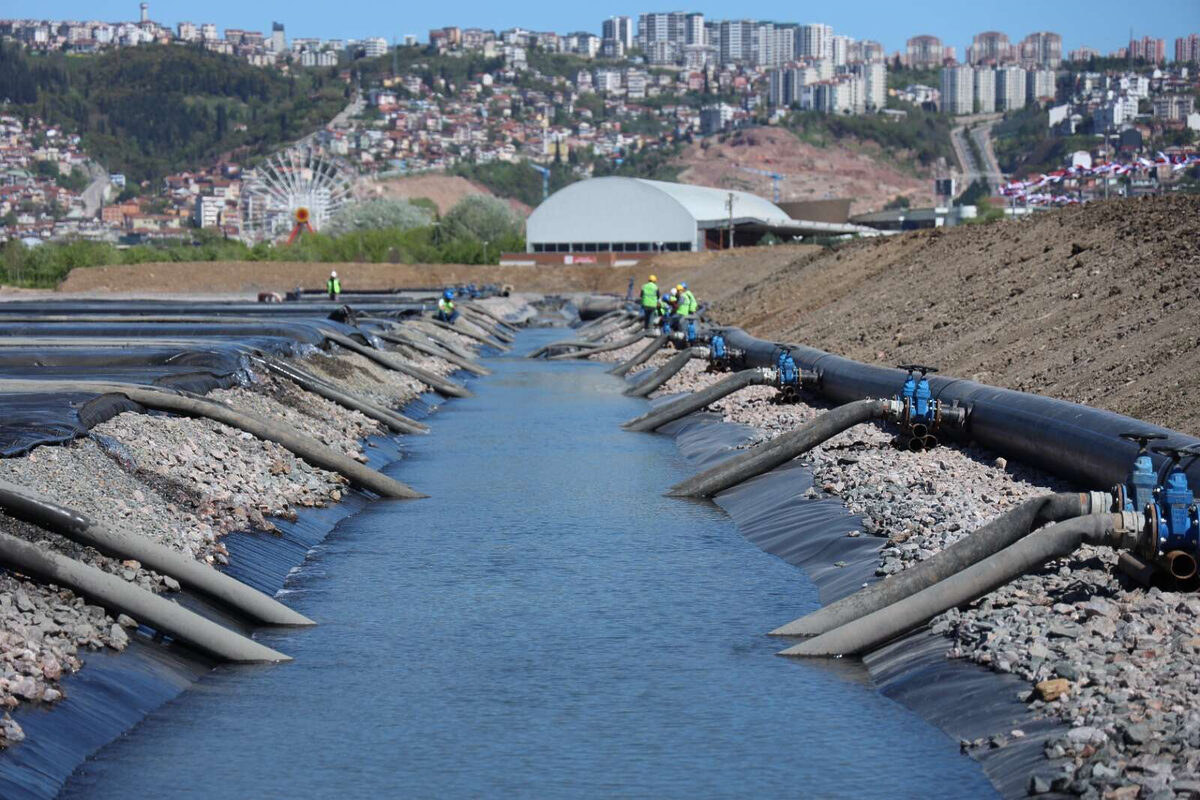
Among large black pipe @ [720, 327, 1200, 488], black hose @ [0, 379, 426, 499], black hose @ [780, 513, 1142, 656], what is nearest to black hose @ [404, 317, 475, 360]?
large black pipe @ [720, 327, 1200, 488]

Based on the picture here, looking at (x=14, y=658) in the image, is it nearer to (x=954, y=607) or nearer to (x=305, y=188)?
(x=954, y=607)

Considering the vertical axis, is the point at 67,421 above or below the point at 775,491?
above

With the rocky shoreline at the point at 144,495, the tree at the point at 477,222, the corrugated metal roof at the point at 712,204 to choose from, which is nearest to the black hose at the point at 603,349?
the rocky shoreline at the point at 144,495

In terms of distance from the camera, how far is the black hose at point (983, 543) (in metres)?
13.9

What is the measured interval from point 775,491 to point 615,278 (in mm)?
94297

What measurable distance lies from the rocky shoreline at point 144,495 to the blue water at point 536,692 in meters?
0.79

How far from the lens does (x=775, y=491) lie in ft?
73.7

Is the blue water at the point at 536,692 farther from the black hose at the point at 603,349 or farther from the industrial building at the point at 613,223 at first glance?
the industrial building at the point at 613,223

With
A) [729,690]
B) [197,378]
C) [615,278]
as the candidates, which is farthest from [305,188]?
[729,690]

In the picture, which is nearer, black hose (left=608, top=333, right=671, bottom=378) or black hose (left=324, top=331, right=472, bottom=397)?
black hose (left=324, top=331, right=472, bottom=397)

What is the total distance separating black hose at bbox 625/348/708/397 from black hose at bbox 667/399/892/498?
52.9ft

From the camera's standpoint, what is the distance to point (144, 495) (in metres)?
17.9

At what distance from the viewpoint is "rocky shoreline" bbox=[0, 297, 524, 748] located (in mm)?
12250

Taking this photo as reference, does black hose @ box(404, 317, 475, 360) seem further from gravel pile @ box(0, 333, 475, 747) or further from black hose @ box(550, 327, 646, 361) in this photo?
gravel pile @ box(0, 333, 475, 747)
